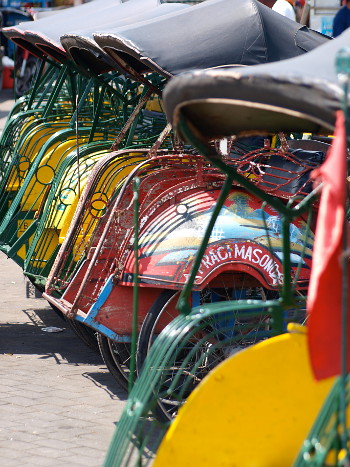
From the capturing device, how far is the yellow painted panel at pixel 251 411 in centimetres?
334

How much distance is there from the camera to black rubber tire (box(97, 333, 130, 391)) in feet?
19.7

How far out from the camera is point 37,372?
22.5 ft

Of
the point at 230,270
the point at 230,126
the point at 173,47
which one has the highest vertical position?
the point at 173,47

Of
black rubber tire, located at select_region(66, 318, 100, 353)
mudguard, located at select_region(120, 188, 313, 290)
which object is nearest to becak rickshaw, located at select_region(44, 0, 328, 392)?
mudguard, located at select_region(120, 188, 313, 290)

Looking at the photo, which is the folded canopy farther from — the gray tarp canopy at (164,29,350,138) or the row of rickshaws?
the gray tarp canopy at (164,29,350,138)

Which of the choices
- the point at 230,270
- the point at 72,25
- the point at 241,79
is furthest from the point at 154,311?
the point at 72,25

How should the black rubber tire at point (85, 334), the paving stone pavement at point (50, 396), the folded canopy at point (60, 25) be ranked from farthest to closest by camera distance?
1. the folded canopy at point (60, 25)
2. the black rubber tire at point (85, 334)
3. the paving stone pavement at point (50, 396)

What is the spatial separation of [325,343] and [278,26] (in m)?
4.10

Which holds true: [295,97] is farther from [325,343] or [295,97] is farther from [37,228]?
[37,228]

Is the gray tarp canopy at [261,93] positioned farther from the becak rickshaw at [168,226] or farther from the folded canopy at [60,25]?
the folded canopy at [60,25]

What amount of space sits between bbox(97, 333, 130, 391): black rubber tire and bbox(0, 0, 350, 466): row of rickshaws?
1 cm

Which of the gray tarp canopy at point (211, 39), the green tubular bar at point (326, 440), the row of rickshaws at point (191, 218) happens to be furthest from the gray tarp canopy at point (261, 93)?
the gray tarp canopy at point (211, 39)

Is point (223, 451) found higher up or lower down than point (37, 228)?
lower down

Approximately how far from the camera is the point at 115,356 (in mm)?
6098
